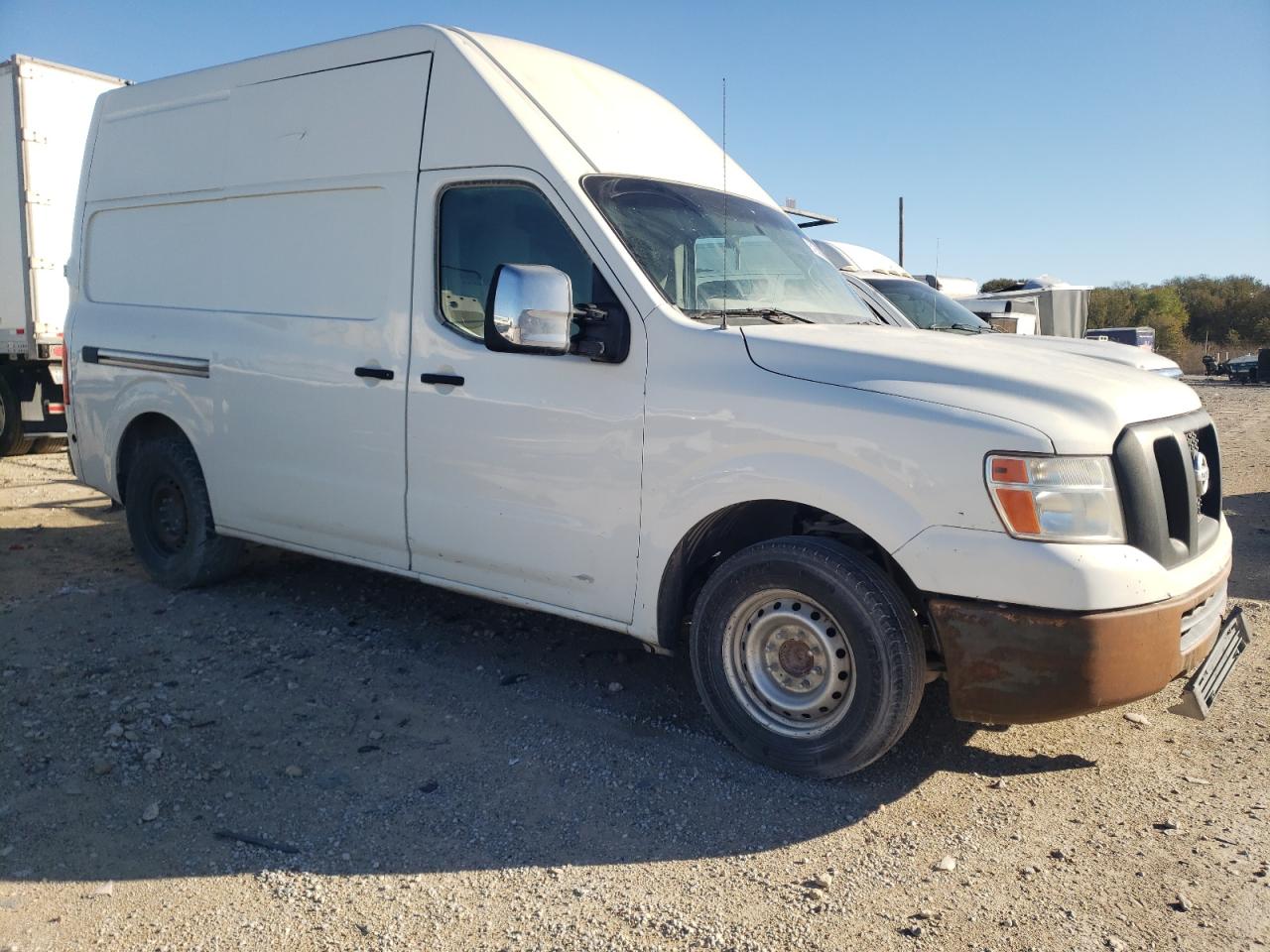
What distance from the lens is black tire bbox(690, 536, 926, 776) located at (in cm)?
346

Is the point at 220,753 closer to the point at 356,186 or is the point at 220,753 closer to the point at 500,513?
the point at 500,513

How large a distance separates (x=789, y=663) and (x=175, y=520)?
4105mm

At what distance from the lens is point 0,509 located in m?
8.51

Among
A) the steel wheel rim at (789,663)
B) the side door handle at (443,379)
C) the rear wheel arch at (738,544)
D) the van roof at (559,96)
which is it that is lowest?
the steel wheel rim at (789,663)

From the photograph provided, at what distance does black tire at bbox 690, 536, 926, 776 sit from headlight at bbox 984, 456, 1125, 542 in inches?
20.1

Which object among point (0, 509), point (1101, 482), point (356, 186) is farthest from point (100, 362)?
point (1101, 482)

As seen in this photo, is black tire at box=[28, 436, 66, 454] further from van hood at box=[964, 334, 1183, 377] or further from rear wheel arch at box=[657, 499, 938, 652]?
van hood at box=[964, 334, 1183, 377]

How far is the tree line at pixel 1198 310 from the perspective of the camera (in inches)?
1975

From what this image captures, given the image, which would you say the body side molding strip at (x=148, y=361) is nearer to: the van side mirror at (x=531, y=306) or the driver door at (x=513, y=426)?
the driver door at (x=513, y=426)

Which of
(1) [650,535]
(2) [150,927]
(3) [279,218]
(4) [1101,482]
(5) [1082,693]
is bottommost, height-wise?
(2) [150,927]

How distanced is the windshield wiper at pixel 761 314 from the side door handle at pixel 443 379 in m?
1.11

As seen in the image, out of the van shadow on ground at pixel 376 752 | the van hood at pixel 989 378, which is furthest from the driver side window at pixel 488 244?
the van shadow on ground at pixel 376 752

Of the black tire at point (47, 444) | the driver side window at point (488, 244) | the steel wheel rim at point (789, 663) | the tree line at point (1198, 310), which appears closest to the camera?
the steel wheel rim at point (789, 663)

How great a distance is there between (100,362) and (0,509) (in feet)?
10.7
